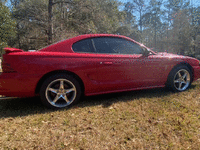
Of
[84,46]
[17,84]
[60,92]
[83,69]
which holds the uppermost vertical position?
[84,46]

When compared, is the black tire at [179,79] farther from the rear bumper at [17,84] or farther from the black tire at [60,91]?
the rear bumper at [17,84]

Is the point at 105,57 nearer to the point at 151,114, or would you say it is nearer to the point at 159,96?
the point at 151,114

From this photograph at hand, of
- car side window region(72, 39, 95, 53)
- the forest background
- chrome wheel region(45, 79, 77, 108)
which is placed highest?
the forest background

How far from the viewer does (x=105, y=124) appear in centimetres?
219

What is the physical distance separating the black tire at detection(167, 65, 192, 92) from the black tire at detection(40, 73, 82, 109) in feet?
7.58

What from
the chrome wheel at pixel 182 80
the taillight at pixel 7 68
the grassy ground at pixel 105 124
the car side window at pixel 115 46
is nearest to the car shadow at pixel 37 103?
the grassy ground at pixel 105 124

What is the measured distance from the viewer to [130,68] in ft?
10.3

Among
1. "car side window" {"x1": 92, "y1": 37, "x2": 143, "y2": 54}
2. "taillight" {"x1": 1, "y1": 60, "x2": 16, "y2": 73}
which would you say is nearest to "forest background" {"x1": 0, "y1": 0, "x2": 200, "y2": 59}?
"car side window" {"x1": 92, "y1": 37, "x2": 143, "y2": 54}

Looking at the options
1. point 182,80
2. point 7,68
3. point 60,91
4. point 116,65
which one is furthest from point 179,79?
point 7,68

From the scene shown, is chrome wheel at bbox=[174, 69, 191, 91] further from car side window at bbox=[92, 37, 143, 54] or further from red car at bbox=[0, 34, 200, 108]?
car side window at bbox=[92, 37, 143, 54]

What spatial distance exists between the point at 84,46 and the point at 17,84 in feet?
4.63

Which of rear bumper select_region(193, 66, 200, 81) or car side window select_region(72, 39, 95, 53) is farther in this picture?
rear bumper select_region(193, 66, 200, 81)

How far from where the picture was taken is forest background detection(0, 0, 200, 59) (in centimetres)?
1293

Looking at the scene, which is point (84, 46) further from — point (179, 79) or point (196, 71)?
point (196, 71)
